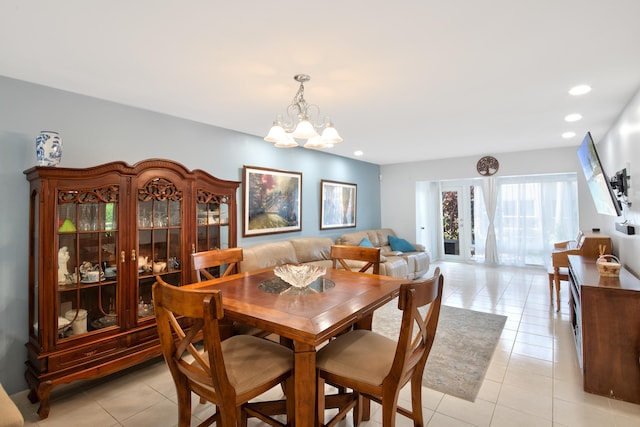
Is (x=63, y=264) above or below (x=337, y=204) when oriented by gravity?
below

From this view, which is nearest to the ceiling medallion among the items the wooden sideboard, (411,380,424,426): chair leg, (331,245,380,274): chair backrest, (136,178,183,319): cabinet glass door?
the wooden sideboard

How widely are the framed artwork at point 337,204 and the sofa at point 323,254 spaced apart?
0.30 meters

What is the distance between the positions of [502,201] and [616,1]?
18.7 ft

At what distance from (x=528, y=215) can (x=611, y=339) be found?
4862mm

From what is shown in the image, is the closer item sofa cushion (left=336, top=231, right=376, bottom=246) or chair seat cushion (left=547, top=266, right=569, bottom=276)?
chair seat cushion (left=547, top=266, right=569, bottom=276)

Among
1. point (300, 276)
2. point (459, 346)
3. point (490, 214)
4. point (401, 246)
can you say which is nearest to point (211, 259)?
point (300, 276)

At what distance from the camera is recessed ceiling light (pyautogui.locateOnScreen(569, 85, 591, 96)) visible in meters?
2.60

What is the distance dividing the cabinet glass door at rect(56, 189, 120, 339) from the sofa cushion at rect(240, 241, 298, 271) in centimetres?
137

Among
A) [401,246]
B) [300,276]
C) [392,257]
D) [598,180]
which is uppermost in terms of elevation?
[598,180]

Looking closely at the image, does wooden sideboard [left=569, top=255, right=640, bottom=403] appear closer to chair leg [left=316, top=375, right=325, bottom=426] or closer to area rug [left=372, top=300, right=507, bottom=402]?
area rug [left=372, top=300, right=507, bottom=402]

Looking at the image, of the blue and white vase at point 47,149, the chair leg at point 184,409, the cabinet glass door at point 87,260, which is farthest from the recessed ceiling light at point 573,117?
the blue and white vase at point 47,149

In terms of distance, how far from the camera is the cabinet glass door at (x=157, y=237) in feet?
8.53

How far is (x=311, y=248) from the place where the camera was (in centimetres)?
466

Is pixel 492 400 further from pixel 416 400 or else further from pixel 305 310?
pixel 305 310
